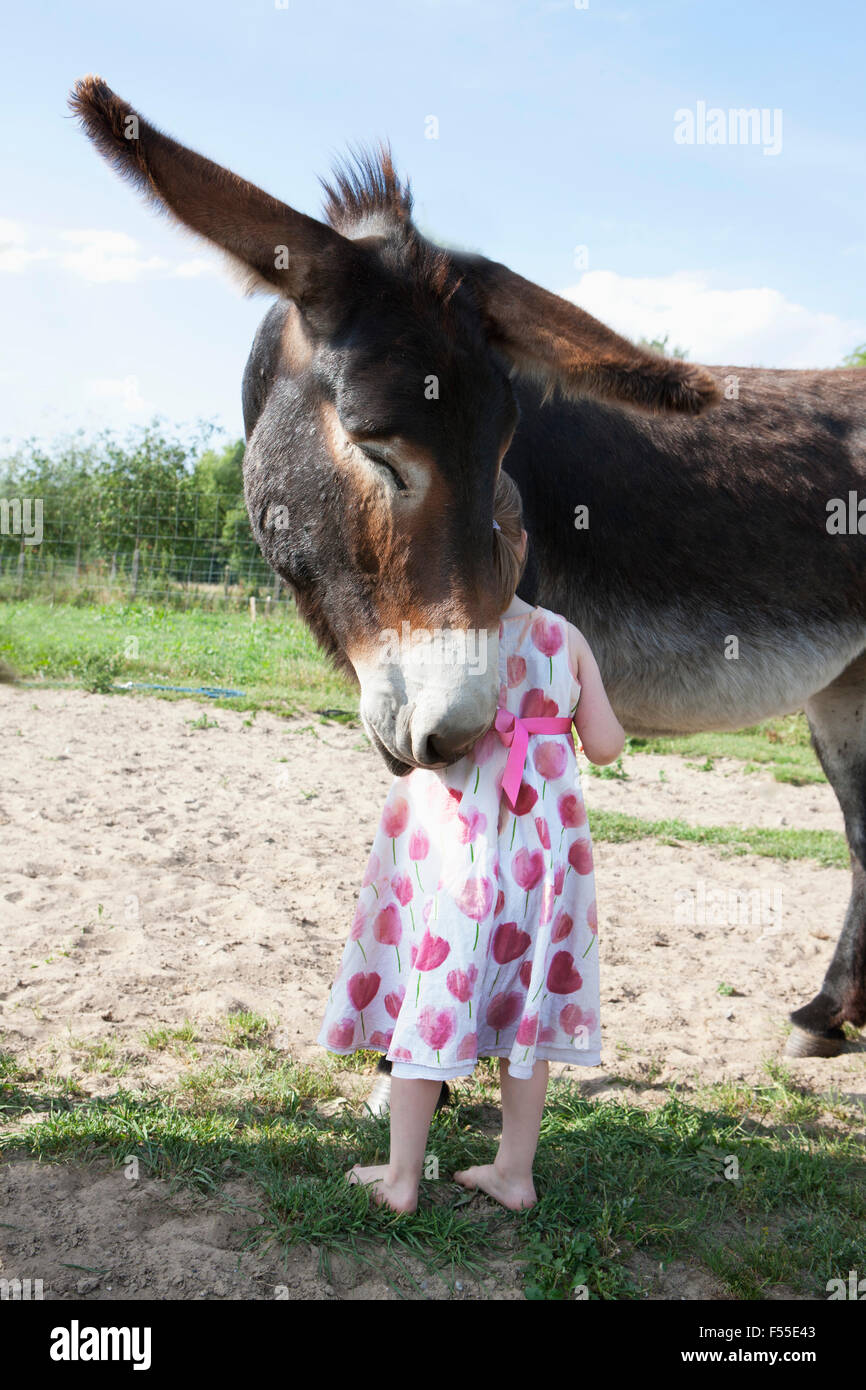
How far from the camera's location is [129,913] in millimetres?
4258

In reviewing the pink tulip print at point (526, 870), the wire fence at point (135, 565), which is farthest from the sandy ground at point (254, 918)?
the wire fence at point (135, 565)

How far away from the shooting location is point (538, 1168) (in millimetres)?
2545

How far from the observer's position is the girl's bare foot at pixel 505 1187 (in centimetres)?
235

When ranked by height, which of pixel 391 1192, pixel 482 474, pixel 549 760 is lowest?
pixel 391 1192

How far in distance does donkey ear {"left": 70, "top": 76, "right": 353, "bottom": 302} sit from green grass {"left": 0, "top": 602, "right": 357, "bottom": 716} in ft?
20.4

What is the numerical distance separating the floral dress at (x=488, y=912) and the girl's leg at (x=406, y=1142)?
99 millimetres

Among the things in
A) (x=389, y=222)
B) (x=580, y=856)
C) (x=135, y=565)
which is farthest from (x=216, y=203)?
(x=135, y=565)

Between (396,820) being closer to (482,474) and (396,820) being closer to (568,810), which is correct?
(568,810)

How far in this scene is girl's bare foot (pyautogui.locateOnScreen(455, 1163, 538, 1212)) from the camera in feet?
7.70

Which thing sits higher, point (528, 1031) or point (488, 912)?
point (488, 912)

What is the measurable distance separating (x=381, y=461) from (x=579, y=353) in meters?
0.60

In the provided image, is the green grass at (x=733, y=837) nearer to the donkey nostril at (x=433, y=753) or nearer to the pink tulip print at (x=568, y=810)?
the pink tulip print at (x=568, y=810)

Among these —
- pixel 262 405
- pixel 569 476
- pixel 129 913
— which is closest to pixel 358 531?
pixel 262 405
